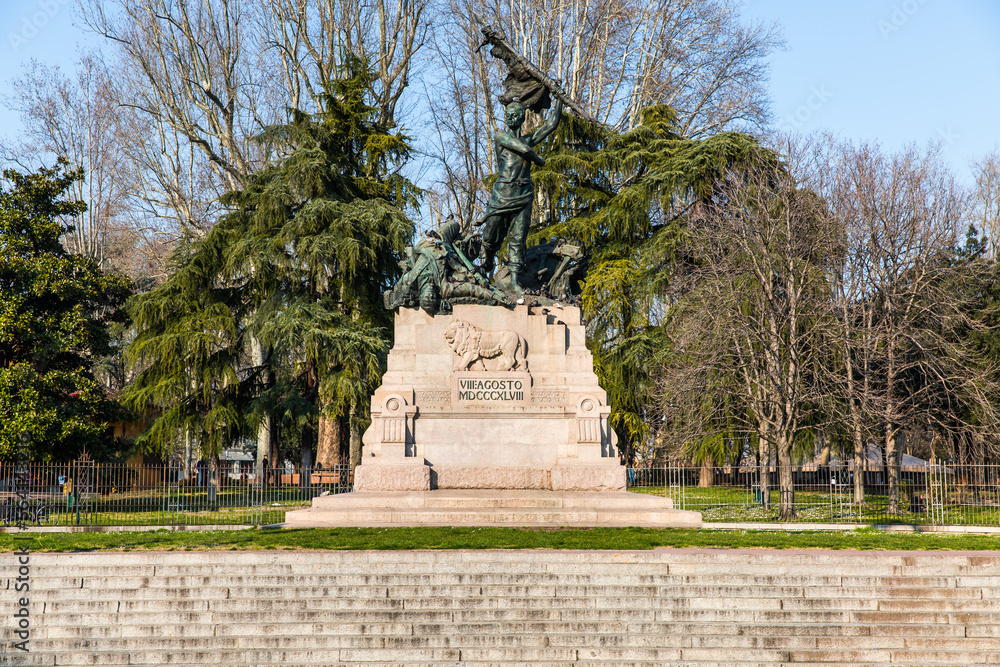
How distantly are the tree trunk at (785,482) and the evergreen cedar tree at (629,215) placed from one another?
5.22 metres

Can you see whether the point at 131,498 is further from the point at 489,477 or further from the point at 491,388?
the point at 491,388

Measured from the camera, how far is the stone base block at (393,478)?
16281 mm

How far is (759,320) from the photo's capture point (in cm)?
2450

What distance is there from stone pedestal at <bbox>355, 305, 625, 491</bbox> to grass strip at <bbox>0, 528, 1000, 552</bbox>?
2.29 m

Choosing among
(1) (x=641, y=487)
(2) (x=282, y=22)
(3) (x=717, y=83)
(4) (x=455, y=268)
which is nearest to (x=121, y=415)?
(4) (x=455, y=268)

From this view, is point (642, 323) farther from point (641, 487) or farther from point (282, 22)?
point (282, 22)

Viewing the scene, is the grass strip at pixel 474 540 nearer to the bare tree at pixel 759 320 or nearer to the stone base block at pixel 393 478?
the stone base block at pixel 393 478

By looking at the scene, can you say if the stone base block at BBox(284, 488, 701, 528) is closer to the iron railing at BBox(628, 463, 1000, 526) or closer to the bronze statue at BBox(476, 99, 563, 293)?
the iron railing at BBox(628, 463, 1000, 526)

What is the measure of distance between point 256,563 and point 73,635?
206cm

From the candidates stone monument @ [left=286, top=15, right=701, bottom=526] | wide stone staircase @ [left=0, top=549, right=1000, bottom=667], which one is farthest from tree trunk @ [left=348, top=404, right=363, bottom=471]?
wide stone staircase @ [left=0, top=549, right=1000, bottom=667]

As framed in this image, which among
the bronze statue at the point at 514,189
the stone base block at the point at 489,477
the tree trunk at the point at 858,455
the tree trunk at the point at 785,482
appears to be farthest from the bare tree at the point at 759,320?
the stone base block at the point at 489,477

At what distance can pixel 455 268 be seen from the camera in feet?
59.5

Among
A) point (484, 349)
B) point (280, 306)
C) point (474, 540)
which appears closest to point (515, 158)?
point (484, 349)

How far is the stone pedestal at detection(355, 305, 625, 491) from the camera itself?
1650 centimetres
